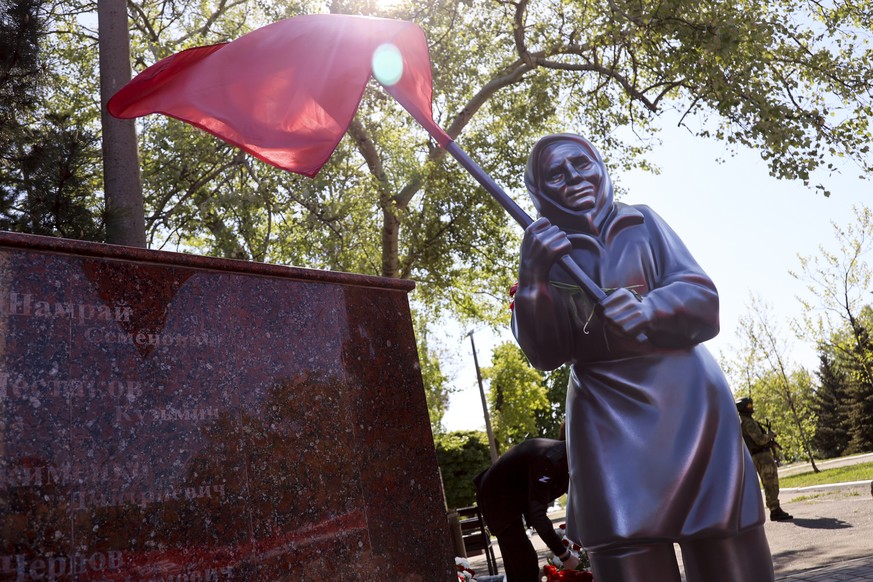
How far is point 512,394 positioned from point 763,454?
27390 millimetres

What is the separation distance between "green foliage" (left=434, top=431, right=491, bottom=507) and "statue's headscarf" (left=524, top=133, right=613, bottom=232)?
28.8 metres

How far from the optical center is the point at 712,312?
3162 mm

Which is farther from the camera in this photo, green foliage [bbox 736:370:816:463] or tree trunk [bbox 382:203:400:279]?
green foliage [bbox 736:370:816:463]

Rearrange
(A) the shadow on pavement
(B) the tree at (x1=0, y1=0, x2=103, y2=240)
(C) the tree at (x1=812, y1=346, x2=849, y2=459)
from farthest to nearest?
(C) the tree at (x1=812, y1=346, x2=849, y2=459) < (A) the shadow on pavement < (B) the tree at (x1=0, y1=0, x2=103, y2=240)

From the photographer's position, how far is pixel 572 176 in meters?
3.50

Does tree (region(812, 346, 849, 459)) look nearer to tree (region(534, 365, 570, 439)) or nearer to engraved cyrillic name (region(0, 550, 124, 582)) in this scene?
tree (region(534, 365, 570, 439))

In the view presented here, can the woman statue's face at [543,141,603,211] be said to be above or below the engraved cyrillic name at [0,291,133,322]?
above

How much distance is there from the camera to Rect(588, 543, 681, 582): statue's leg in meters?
2.92

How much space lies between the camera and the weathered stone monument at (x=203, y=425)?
2947 millimetres

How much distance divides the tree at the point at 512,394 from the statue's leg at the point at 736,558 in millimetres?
34720

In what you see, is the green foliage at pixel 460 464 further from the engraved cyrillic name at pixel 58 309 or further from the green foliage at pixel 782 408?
the engraved cyrillic name at pixel 58 309

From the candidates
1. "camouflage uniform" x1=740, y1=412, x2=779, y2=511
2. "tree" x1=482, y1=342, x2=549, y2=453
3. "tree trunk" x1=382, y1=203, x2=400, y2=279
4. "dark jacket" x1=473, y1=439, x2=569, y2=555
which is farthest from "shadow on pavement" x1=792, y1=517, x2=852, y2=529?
"tree" x1=482, y1=342, x2=549, y2=453

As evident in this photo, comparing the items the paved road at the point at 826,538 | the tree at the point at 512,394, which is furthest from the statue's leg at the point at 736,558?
the tree at the point at 512,394

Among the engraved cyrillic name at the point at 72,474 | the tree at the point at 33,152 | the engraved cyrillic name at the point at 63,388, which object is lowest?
the engraved cyrillic name at the point at 72,474
